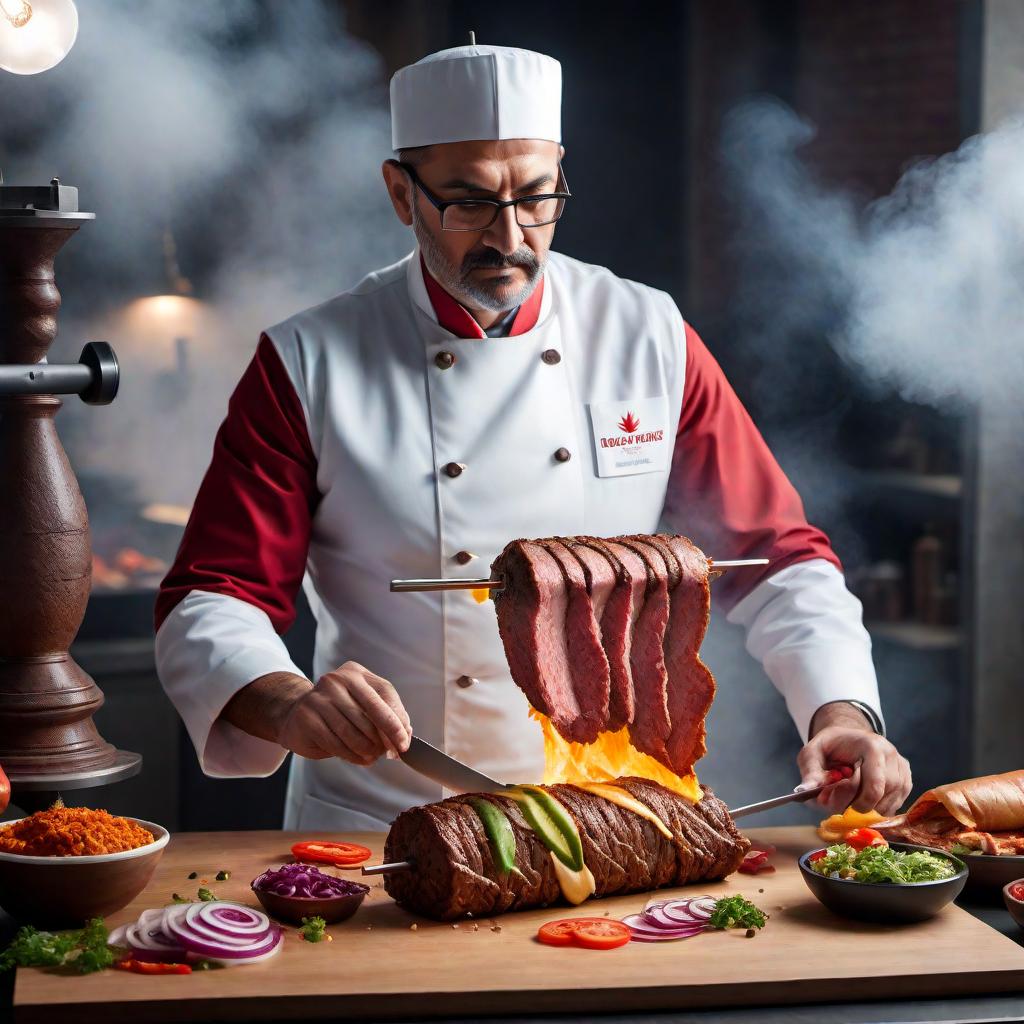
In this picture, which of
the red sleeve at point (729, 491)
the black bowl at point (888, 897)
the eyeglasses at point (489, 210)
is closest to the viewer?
the black bowl at point (888, 897)

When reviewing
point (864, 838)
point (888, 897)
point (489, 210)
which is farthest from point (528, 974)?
point (489, 210)

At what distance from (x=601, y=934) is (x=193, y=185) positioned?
10.7 ft

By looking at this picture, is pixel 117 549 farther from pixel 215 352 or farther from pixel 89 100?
pixel 89 100

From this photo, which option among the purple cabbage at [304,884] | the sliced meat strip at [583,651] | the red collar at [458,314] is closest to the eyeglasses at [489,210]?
the red collar at [458,314]

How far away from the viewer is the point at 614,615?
8.50ft

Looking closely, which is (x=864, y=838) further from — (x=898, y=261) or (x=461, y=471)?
(x=898, y=261)

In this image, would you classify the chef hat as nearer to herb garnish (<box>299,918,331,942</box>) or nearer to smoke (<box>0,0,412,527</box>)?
herb garnish (<box>299,918,331,942</box>)

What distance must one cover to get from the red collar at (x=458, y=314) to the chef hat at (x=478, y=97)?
0.96 feet

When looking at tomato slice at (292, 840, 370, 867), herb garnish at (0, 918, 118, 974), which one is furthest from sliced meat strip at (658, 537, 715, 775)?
herb garnish at (0, 918, 118, 974)

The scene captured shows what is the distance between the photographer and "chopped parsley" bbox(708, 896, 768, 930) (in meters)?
2.27

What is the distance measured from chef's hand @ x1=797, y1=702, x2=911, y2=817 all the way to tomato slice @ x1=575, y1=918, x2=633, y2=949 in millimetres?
540

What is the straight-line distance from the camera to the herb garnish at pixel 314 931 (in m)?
2.20

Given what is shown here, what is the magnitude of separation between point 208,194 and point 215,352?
0.52m

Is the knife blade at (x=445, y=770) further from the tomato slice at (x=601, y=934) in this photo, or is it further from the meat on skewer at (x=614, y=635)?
the tomato slice at (x=601, y=934)
